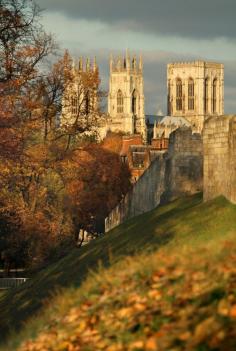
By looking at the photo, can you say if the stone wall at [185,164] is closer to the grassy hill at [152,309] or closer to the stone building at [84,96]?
the stone building at [84,96]

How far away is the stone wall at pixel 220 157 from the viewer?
92.6 ft

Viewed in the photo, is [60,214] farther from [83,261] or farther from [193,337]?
[193,337]

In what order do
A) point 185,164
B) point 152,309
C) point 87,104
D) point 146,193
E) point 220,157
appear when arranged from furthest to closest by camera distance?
point 87,104 < point 146,193 < point 185,164 < point 220,157 < point 152,309

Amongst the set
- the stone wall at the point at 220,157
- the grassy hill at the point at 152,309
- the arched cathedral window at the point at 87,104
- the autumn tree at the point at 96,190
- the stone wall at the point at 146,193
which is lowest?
the autumn tree at the point at 96,190

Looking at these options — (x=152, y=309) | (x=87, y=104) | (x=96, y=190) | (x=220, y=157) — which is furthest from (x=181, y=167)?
(x=96, y=190)

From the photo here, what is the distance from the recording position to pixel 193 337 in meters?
11.4

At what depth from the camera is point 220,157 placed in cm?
2931

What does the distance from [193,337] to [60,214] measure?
41.9m

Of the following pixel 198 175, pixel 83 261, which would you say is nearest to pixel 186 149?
pixel 198 175

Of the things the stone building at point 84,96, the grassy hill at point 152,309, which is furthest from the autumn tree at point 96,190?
the grassy hill at point 152,309

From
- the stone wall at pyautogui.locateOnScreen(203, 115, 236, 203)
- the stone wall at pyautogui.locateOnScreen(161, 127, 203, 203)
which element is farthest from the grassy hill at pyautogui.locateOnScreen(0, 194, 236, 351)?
the stone wall at pyautogui.locateOnScreen(161, 127, 203, 203)

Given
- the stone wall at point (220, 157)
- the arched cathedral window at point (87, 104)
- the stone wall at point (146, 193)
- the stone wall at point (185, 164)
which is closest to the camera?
the stone wall at point (220, 157)

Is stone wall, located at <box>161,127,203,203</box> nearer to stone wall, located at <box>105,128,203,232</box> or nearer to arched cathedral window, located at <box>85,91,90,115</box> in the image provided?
stone wall, located at <box>105,128,203,232</box>

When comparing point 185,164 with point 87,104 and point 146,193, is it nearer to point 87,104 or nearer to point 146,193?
point 146,193
